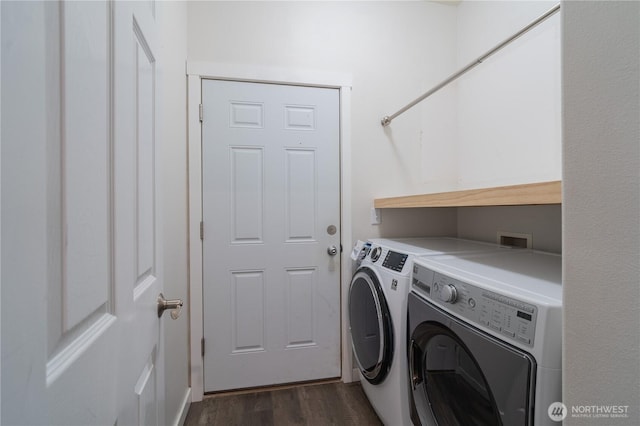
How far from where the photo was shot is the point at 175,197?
4.49 ft

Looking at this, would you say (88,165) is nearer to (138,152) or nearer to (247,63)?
(138,152)

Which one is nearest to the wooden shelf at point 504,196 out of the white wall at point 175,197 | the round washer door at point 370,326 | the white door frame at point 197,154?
the round washer door at point 370,326

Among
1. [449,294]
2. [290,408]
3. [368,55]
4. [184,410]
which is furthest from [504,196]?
[184,410]

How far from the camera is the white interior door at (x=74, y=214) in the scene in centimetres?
25

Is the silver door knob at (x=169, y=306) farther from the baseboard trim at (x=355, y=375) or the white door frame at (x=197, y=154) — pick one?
the baseboard trim at (x=355, y=375)

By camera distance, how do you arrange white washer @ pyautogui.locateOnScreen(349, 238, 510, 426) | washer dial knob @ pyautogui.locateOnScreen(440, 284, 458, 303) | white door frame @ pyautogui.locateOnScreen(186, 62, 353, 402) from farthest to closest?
white door frame @ pyautogui.locateOnScreen(186, 62, 353, 402)
white washer @ pyautogui.locateOnScreen(349, 238, 510, 426)
washer dial knob @ pyautogui.locateOnScreen(440, 284, 458, 303)

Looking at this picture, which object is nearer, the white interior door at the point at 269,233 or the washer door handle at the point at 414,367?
the washer door handle at the point at 414,367

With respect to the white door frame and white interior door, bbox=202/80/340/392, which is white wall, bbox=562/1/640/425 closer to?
A: white interior door, bbox=202/80/340/392

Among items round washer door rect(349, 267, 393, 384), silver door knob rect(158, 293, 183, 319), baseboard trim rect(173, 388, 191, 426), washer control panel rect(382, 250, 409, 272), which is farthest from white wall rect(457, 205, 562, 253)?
baseboard trim rect(173, 388, 191, 426)

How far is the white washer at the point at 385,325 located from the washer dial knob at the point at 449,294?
10.0 inches

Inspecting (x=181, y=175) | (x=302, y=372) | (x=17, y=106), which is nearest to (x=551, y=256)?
(x=302, y=372)

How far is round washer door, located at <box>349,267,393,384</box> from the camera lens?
120 centimetres

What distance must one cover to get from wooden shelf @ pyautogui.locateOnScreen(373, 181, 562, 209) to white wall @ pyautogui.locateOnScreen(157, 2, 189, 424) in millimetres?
1260

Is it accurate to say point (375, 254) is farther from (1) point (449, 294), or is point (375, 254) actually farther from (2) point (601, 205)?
(2) point (601, 205)
